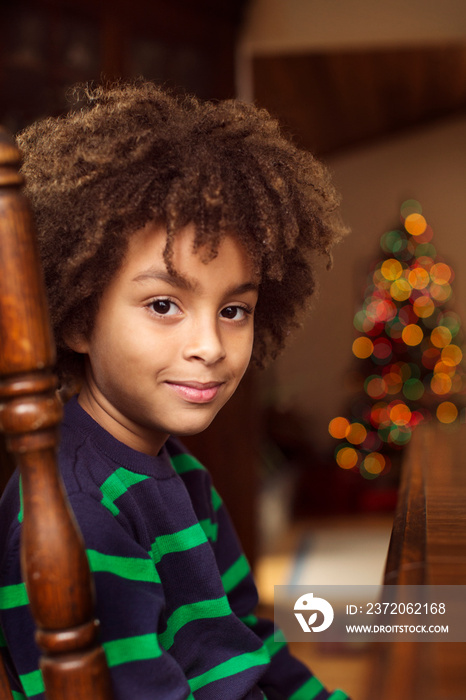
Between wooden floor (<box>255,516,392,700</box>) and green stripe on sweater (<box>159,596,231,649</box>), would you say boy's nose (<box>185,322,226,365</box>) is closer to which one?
green stripe on sweater (<box>159,596,231,649</box>)

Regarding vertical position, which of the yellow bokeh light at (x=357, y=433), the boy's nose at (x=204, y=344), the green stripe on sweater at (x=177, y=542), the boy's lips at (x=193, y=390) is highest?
the boy's nose at (x=204, y=344)

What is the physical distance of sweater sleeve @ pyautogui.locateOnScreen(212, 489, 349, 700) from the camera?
956 mm

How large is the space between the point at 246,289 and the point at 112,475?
0.24 m

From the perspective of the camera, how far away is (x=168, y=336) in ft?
2.40

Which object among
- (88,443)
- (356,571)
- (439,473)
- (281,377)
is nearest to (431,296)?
(281,377)

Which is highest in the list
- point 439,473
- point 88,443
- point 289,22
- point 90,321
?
point 289,22

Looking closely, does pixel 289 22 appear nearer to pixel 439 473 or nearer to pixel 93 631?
pixel 439 473

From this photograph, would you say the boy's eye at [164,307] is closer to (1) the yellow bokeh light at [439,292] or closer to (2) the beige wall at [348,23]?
(2) the beige wall at [348,23]

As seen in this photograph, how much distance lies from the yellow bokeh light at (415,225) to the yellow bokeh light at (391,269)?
33 cm

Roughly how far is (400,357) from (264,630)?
4901 millimetres

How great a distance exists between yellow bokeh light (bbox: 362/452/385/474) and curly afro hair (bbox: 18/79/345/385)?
4.84m

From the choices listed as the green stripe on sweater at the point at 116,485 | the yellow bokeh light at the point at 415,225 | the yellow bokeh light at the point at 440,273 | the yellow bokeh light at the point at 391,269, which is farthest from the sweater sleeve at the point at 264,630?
the yellow bokeh light at the point at 415,225

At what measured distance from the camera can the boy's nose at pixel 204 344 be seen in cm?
73

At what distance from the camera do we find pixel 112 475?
0.72 meters
